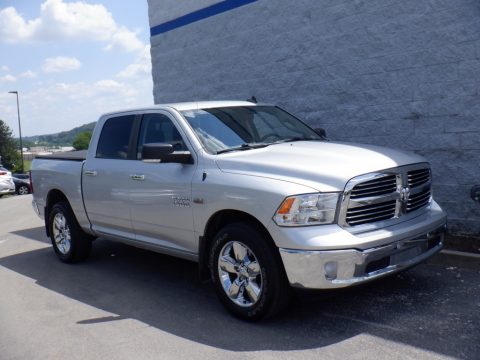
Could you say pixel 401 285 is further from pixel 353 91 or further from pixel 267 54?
pixel 267 54

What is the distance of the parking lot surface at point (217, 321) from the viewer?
407 centimetres

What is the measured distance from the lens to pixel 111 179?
241 inches

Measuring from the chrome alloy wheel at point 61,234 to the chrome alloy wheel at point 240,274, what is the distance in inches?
126

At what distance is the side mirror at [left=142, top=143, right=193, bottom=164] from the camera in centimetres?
496

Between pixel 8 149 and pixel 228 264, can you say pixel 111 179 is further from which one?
pixel 8 149

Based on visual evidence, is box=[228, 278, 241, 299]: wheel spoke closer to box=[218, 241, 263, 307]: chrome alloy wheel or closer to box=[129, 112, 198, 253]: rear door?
box=[218, 241, 263, 307]: chrome alloy wheel

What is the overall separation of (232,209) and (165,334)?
118 cm

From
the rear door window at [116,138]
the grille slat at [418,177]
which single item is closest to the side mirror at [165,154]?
the rear door window at [116,138]

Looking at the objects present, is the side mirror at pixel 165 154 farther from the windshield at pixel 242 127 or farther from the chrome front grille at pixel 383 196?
the chrome front grille at pixel 383 196

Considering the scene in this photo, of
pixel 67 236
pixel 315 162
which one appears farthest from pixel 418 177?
pixel 67 236

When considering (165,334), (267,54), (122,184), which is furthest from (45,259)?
(267,54)

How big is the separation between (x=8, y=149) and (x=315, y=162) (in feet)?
275

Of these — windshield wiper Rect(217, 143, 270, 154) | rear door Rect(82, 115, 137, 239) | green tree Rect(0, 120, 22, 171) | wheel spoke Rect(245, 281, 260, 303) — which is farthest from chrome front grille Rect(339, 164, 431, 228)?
green tree Rect(0, 120, 22, 171)

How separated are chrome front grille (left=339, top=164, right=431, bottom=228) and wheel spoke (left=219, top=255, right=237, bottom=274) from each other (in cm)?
105
